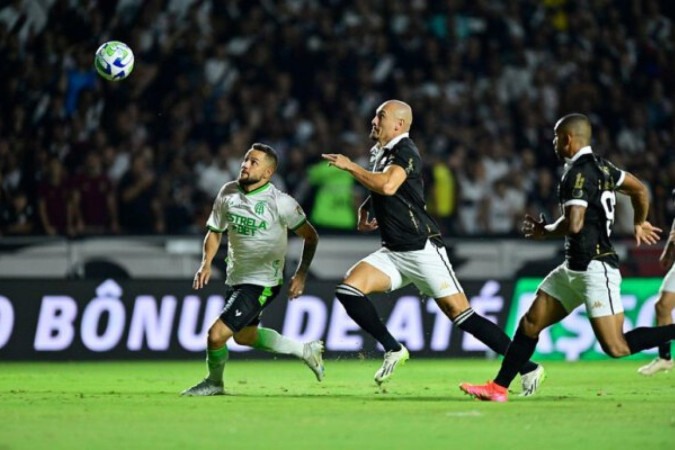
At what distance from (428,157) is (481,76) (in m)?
2.48

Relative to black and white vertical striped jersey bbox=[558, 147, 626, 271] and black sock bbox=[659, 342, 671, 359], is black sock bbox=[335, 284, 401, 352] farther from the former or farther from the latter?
black sock bbox=[659, 342, 671, 359]

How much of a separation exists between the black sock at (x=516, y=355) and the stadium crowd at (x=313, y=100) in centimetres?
731

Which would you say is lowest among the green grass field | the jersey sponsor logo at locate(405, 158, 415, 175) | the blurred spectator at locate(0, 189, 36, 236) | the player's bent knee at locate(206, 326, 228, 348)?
the green grass field

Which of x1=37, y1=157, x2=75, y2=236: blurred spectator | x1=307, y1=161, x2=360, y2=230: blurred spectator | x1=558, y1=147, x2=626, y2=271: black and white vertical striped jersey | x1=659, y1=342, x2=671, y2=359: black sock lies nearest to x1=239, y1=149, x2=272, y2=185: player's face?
x1=558, y1=147, x2=626, y2=271: black and white vertical striped jersey

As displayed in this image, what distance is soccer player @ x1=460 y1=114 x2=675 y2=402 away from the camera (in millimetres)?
9828

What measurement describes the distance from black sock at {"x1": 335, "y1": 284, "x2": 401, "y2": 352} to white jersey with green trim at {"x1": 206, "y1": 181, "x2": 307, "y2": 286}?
2.14ft

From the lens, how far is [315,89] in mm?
20516

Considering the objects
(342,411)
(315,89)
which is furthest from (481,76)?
(342,411)

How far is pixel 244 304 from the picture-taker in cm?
1092

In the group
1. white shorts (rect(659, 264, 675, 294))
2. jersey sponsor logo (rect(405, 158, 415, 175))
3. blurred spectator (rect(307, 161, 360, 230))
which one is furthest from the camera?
blurred spectator (rect(307, 161, 360, 230))

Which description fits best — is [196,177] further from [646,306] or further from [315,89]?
[646,306]

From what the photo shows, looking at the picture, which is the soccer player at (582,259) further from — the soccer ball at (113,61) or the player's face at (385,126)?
the soccer ball at (113,61)

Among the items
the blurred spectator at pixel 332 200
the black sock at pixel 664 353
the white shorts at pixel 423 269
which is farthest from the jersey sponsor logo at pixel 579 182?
the blurred spectator at pixel 332 200

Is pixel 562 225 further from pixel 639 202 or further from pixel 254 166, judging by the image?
pixel 254 166
